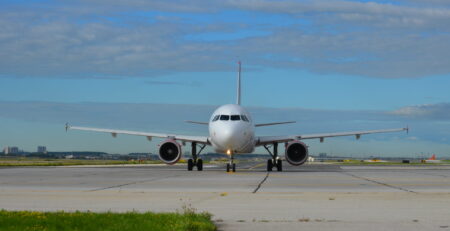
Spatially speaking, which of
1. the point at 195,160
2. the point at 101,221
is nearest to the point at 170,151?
the point at 195,160

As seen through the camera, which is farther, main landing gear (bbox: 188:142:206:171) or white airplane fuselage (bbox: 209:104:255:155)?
main landing gear (bbox: 188:142:206:171)

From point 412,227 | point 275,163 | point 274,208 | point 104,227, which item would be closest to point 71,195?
point 274,208

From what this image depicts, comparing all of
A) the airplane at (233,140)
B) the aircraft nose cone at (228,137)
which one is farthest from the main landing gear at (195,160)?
the aircraft nose cone at (228,137)

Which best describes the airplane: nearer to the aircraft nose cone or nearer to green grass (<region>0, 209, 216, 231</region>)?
the aircraft nose cone

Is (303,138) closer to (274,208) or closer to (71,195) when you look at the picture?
(71,195)

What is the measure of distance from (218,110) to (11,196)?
2203 cm

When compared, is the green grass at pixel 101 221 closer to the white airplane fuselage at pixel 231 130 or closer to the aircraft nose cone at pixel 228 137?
the aircraft nose cone at pixel 228 137

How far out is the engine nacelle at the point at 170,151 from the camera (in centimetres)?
3938

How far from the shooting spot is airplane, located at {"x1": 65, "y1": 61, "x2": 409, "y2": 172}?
3612 cm

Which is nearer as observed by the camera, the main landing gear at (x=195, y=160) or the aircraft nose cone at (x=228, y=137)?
the aircraft nose cone at (x=228, y=137)

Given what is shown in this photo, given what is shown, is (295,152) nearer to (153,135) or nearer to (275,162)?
(275,162)

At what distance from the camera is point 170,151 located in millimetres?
39594

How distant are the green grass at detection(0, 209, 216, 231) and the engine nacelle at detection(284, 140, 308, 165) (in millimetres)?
27548

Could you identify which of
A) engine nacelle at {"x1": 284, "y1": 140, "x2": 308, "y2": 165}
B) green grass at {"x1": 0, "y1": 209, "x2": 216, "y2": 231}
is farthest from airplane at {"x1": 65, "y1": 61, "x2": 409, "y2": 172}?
green grass at {"x1": 0, "y1": 209, "x2": 216, "y2": 231}
